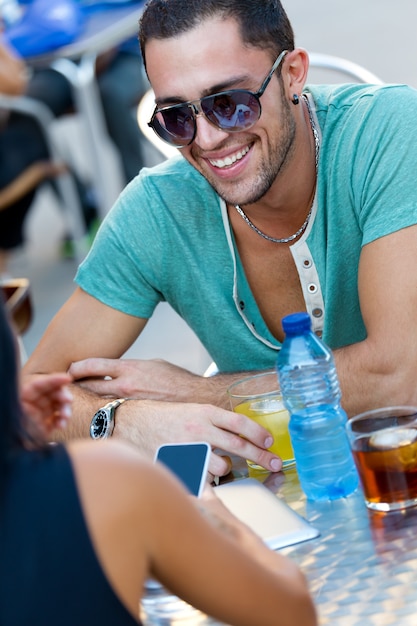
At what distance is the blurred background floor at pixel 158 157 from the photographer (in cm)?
439

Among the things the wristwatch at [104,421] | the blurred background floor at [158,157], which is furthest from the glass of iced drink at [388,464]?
the blurred background floor at [158,157]

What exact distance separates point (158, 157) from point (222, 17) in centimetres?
369

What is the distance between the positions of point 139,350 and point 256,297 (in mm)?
2268

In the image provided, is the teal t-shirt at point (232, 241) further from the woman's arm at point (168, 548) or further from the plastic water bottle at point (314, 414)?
the woman's arm at point (168, 548)

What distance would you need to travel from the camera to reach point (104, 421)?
181 centimetres

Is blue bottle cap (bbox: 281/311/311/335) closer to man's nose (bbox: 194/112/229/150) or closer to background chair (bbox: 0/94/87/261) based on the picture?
man's nose (bbox: 194/112/229/150)

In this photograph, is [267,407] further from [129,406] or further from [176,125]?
[176,125]

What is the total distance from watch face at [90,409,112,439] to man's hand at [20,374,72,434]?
49 cm

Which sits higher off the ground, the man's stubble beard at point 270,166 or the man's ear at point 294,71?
A: the man's ear at point 294,71

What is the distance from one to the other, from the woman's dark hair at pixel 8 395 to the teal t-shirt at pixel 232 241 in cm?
104

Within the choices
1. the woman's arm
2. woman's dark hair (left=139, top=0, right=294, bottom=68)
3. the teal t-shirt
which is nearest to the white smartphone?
the woman's arm

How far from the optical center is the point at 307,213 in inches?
81.4

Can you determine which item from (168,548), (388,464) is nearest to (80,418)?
(388,464)

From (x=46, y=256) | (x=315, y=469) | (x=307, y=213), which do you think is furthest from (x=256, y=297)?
(x=46, y=256)
